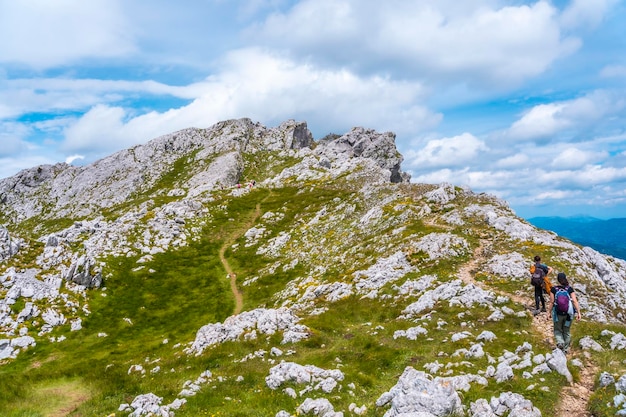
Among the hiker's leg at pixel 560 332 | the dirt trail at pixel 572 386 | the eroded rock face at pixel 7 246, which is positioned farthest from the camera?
the eroded rock face at pixel 7 246

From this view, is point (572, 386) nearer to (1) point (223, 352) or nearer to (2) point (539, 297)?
(2) point (539, 297)

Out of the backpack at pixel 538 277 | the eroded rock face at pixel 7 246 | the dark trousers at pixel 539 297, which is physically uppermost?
the eroded rock face at pixel 7 246

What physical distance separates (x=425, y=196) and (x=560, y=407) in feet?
202

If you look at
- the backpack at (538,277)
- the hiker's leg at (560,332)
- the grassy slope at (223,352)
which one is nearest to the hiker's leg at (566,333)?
the hiker's leg at (560,332)

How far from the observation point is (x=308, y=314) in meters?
41.4

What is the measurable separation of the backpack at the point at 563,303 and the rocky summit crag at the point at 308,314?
8.82 ft

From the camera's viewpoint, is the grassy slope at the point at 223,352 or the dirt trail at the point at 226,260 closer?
the grassy slope at the point at 223,352

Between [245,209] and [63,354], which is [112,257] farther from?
[245,209]

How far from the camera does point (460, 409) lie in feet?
55.3

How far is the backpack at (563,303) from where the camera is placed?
2239 cm

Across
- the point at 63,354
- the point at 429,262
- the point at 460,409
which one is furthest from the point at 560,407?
the point at 63,354

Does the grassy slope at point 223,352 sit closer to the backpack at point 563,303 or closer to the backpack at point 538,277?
the backpack at point 563,303

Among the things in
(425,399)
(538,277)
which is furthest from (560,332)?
(425,399)

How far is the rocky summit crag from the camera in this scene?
2059 cm
